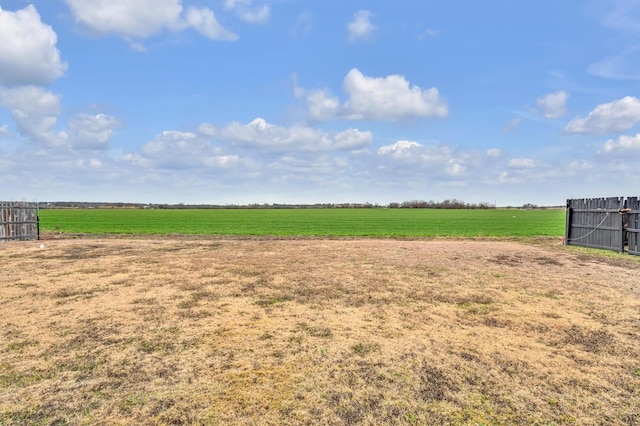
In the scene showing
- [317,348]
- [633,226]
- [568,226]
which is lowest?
[317,348]

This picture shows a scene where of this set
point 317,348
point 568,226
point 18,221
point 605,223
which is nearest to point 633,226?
point 605,223

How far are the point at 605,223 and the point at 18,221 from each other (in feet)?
87.3

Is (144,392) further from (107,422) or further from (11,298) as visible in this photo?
(11,298)

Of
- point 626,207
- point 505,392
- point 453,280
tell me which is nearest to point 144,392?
point 505,392

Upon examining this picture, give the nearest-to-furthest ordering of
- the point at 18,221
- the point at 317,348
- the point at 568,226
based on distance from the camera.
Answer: the point at 317,348, the point at 568,226, the point at 18,221

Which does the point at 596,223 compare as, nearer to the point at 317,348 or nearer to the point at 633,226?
the point at 633,226

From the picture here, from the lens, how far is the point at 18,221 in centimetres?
1852

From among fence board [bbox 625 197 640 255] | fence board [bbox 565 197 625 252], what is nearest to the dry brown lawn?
fence board [bbox 625 197 640 255]

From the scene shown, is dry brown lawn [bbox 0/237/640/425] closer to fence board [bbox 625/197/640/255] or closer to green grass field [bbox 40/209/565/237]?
fence board [bbox 625/197/640/255]

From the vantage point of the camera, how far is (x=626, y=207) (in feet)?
47.4

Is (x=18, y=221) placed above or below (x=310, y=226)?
above

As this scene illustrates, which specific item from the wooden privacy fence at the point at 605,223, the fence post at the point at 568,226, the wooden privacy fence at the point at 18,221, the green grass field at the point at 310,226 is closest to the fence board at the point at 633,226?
the wooden privacy fence at the point at 605,223

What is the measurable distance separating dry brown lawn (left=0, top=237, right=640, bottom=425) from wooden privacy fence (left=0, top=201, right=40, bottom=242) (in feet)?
37.0

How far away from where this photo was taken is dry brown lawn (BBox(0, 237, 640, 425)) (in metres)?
3.38
